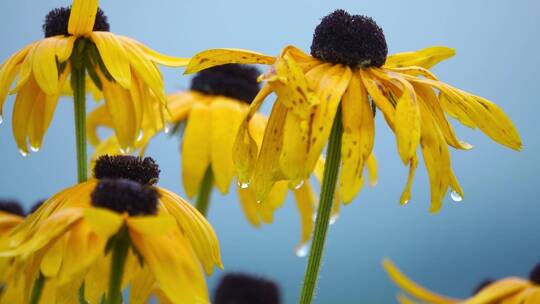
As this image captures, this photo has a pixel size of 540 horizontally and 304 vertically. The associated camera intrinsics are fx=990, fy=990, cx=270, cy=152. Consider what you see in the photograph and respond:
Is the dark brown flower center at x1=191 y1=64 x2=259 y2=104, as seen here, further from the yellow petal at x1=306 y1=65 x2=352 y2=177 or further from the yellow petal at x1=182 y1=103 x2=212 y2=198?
the yellow petal at x1=306 y1=65 x2=352 y2=177

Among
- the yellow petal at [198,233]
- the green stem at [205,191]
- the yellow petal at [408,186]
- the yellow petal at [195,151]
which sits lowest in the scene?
the green stem at [205,191]

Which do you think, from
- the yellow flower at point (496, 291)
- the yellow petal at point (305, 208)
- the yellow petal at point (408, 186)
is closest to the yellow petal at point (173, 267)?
the yellow petal at point (408, 186)

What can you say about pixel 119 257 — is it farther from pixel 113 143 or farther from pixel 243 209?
pixel 243 209

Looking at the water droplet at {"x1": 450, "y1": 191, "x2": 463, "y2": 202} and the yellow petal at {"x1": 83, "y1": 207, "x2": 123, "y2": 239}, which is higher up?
the yellow petal at {"x1": 83, "y1": 207, "x2": 123, "y2": 239}

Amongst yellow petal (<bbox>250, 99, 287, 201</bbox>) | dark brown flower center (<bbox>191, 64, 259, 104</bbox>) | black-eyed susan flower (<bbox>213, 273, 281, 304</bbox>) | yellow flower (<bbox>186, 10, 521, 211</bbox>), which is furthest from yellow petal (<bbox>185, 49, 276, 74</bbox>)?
dark brown flower center (<bbox>191, 64, 259, 104</bbox>)

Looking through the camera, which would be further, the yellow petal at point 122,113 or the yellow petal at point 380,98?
the yellow petal at point 122,113

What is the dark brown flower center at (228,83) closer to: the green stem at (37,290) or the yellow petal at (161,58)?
the yellow petal at (161,58)

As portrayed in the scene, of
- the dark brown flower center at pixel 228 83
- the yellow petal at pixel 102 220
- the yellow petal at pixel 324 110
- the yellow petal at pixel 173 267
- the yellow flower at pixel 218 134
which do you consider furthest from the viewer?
the dark brown flower center at pixel 228 83

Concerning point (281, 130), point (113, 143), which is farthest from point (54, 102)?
point (281, 130)
